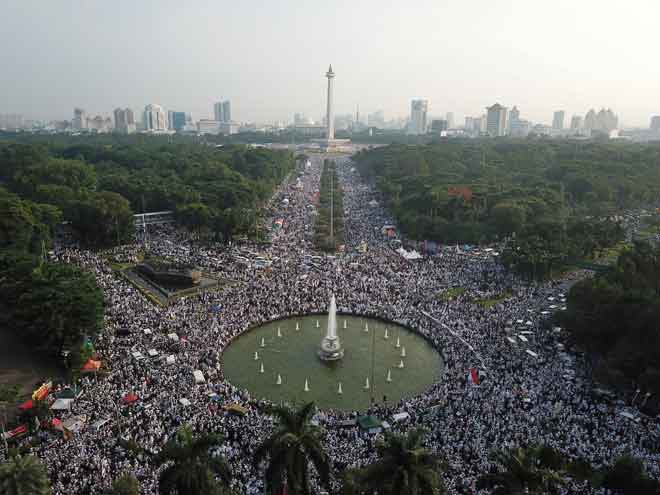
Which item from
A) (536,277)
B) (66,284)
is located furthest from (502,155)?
(66,284)

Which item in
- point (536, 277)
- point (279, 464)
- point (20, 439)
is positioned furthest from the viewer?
point (536, 277)

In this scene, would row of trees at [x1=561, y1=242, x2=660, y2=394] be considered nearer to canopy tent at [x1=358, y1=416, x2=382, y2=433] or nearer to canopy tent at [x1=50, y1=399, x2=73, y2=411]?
canopy tent at [x1=358, y1=416, x2=382, y2=433]

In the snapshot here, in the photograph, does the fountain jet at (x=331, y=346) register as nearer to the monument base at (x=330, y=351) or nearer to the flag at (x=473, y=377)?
the monument base at (x=330, y=351)

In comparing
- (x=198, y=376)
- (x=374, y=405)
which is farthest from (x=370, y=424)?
(x=198, y=376)

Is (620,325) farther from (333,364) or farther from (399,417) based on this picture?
(333,364)

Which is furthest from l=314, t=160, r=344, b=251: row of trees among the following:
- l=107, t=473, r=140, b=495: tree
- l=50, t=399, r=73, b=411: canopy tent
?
l=107, t=473, r=140, b=495: tree

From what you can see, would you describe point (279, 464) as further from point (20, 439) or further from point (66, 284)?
point (66, 284)
